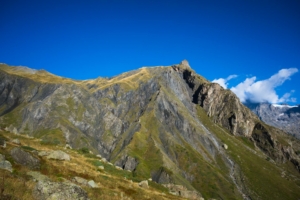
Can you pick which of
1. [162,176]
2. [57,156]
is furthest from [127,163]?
[57,156]

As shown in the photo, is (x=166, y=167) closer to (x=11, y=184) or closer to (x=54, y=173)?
(x=54, y=173)

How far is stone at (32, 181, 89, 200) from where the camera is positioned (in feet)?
56.0

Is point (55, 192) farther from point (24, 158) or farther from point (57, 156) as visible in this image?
point (57, 156)

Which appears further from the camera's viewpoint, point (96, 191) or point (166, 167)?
point (166, 167)

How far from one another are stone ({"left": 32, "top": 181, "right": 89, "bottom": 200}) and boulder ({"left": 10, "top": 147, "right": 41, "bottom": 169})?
48.4ft

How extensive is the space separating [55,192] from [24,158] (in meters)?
16.7

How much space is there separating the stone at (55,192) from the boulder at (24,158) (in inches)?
581

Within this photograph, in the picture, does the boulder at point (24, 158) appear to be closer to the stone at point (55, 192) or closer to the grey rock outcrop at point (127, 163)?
the stone at point (55, 192)

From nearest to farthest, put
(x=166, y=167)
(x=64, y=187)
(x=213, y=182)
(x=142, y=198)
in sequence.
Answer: (x=64, y=187) < (x=142, y=198) < (x=166, y=167) < (x=213, y=182)

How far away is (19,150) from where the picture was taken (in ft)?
100

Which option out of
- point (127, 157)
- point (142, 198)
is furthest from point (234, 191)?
point (142, 198)

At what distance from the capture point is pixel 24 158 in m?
30.7

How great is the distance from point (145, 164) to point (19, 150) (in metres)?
169

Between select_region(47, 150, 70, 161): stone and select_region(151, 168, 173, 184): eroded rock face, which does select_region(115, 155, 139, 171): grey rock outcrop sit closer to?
select_region(151, 168, 173, 184): eroded rock face
